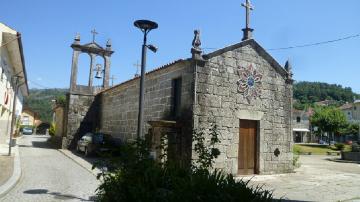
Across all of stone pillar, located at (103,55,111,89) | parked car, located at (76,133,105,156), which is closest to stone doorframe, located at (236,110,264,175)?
parked car, located at (76,133,105,156)

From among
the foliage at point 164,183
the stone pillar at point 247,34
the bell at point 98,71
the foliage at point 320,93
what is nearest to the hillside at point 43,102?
the bell at point 98,71

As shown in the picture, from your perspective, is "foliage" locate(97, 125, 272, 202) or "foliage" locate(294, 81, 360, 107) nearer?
"foliage" locate(97, 125, 272, 202)

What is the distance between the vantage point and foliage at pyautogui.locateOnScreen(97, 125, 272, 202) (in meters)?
4.62

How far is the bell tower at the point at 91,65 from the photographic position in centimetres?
2241

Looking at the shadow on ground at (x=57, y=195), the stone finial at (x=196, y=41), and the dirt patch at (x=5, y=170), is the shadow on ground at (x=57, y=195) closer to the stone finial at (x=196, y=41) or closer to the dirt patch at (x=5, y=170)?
the dirt patch at (x=5, y=170)

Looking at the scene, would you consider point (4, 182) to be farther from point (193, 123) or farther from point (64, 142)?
point (64, 142)

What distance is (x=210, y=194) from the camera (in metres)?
4.53

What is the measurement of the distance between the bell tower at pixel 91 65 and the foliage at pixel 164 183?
57.5ft

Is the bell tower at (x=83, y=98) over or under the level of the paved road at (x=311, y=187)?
over

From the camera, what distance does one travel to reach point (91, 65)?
909 inches

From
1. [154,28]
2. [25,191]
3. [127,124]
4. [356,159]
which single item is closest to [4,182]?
[25,191]

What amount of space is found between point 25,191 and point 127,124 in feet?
30.0

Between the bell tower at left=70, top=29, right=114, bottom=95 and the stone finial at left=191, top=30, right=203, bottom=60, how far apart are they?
11.7 metres

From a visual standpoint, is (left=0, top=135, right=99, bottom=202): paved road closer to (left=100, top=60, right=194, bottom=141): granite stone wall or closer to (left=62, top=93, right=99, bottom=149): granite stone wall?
(left=100, top=60, right=194, bottom=141): granite stone wall
